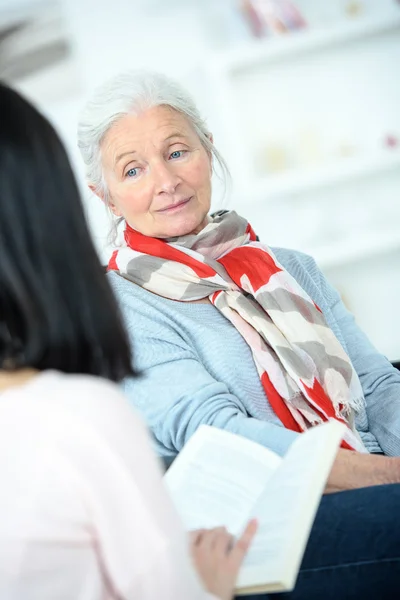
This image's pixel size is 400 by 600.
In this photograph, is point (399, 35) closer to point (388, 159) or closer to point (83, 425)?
point (388, 159)

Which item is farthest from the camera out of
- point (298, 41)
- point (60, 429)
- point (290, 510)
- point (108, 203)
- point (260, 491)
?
point (298, 41)

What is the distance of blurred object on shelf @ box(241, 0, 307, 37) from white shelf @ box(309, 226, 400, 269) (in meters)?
1.03

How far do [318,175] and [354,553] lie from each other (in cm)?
262

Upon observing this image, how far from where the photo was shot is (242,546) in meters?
0.92

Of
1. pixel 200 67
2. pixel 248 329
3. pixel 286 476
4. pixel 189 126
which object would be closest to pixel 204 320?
pixel 248 329

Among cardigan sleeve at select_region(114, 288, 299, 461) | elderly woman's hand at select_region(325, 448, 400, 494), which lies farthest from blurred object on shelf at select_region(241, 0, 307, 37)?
elderly woman's hand at select_region(325, 448, 400, 494)

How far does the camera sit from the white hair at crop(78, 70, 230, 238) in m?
1.68

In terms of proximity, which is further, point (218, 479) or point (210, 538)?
point (218, 479)

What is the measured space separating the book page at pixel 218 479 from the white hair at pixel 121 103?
31.9 inches

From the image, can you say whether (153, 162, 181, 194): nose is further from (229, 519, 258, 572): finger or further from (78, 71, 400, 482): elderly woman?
(229, 519, 258, 572): finger

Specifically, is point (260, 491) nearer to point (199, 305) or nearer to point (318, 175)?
point (199, 305)

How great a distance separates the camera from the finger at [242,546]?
0.89 metres

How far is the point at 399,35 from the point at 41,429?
3.40 m

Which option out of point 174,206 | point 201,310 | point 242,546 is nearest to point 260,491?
point 242,546
